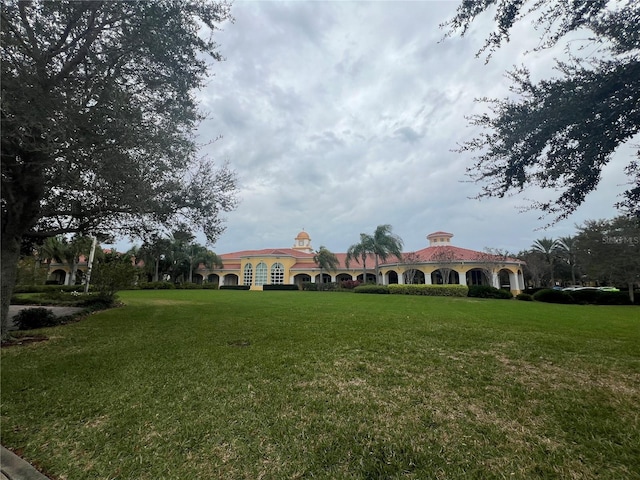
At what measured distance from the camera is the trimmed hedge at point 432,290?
97.5 feet

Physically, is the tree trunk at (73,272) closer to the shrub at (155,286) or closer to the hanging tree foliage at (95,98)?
the shrub at (155,286)

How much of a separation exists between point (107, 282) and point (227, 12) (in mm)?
14455

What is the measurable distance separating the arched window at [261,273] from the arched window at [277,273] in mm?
1170

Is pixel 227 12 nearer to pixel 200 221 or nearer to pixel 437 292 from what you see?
pixel 200 221

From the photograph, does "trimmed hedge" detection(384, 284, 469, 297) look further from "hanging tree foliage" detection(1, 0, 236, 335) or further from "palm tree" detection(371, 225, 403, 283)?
"hanging tree foliage" detection(1, 0, 236, 335)

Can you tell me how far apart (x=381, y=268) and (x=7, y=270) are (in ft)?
126

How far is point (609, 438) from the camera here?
135 inches

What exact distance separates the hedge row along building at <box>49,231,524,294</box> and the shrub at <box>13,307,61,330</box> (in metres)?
29.8

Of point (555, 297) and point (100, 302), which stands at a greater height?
point (100, 302)

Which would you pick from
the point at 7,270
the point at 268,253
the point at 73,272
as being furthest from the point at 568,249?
the point at 73,272

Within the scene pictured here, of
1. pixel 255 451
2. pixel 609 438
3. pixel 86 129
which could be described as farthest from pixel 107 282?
pixel 609 438

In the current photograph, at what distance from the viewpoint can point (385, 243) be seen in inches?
1379

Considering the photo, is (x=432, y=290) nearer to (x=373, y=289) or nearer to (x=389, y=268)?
(x=373, y=289)

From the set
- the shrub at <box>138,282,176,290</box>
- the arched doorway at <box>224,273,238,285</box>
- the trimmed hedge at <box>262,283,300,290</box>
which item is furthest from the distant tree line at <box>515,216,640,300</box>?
the arched doorway at <box>224,273,238,285</box>
